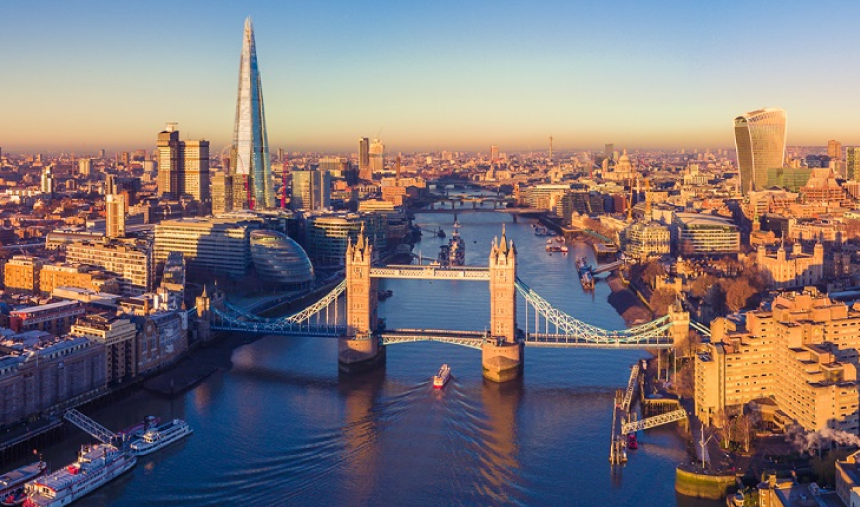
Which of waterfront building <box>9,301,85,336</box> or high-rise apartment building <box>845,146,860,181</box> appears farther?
high-rise apartment building <box>845,146,860,181</box>

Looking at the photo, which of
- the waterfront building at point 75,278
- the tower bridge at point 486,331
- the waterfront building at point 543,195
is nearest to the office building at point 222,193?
the waterfront building at point 75,278

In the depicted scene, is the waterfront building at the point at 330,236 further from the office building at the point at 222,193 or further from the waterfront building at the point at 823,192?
the waterfront building at the point at 823,192

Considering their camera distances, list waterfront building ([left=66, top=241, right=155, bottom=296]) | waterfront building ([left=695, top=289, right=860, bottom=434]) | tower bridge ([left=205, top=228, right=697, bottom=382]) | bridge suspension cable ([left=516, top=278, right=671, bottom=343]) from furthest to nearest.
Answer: waterfront building ([left=66, top=241, right=155, bottom=296]) < bridge suspension cable ([left=516, top=278, right=671, bottom=343]) < tower bridge ([left=205, top=228, right=697, bottom=382]) < waterfront building ([left=695, top=289, right=860, bottom=434])

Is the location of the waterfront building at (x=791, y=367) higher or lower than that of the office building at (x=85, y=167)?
lower

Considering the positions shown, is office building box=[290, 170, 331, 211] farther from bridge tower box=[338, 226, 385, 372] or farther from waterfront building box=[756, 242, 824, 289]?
bridge tower box=[338, 226, 385, 372]

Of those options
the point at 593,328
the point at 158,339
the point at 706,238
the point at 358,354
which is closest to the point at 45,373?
the point at 158,339

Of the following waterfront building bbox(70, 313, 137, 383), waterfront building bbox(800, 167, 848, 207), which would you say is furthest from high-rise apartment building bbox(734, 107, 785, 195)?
waterfront building bbox(70, 313, 137, 383)

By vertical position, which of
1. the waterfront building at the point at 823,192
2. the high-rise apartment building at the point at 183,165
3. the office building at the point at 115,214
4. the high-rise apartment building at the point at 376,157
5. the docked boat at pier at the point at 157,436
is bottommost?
the docked boat at pier at the point at 157,436
